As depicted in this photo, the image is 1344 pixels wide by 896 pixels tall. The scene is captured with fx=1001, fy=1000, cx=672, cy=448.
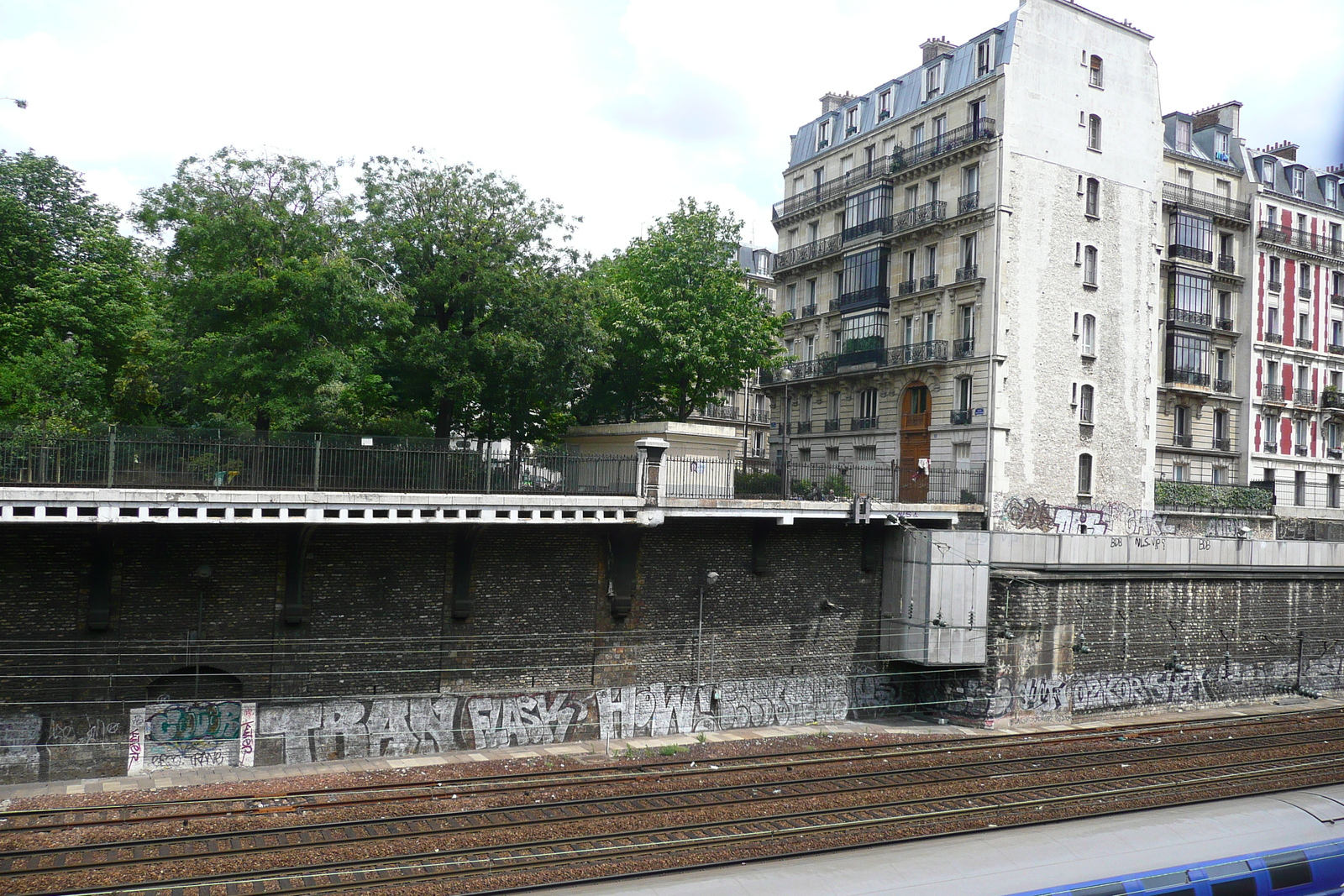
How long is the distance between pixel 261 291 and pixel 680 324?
52.9 feet

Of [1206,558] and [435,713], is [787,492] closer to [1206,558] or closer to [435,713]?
[435,713]

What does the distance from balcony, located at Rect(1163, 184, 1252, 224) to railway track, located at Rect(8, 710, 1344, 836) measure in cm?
2722

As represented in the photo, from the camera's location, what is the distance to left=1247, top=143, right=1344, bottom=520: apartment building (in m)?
50.1

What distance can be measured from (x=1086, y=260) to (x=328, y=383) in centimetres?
3025

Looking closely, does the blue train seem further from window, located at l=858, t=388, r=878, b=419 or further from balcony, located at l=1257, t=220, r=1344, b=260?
balcony, located at l=1257, t=220, r=1344, b=260

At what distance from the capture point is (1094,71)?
4056 centimetres

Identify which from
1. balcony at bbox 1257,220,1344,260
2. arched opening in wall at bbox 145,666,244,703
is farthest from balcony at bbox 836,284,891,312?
arched opening in wall at bbox 145,666,244,703

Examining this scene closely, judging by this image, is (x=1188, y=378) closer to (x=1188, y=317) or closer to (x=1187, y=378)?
(x=1187, y=378)

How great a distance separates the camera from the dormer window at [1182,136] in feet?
159

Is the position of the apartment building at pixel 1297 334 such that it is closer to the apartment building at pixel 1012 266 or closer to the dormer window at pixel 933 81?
the apartment building at pixel 1012 266

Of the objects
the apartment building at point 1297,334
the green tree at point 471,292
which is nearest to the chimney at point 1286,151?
the apartment building at point 1297,334

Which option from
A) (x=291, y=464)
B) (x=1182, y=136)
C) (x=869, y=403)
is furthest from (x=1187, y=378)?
(x=291, y=464)

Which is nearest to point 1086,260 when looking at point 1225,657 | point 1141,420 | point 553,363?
point 1141,420

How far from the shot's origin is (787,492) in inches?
1147
